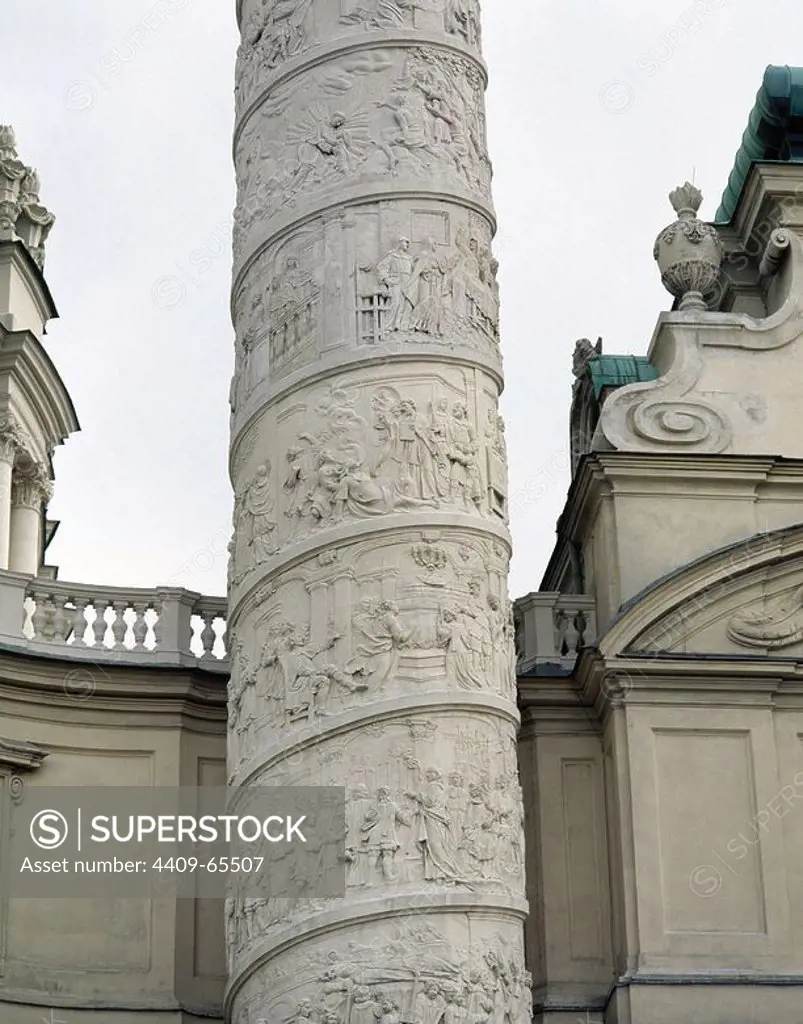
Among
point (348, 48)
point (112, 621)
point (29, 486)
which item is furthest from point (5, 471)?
point (348, 48)

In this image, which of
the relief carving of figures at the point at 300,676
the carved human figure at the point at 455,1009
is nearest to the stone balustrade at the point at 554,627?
the relief carving of figures at the point at 300,676

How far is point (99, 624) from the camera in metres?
18.3

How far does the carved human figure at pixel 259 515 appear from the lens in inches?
569

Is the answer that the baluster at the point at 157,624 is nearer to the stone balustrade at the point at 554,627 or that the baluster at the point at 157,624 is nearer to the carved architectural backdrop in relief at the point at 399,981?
the stone balustrade at the point at 554,627

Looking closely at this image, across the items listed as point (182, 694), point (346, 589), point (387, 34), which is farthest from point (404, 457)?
point (182, 694)

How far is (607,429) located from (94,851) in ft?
16.4

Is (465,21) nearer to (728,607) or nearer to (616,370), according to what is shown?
(728,607)

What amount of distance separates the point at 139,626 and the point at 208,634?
1.73ft

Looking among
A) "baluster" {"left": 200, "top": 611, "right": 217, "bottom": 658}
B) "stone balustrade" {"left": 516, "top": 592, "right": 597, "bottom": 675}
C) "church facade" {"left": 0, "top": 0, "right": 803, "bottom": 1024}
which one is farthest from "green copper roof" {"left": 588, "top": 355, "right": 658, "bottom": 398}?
"baluster" {"left": 200, "top": 611, "right": 217, "bottom": 658}

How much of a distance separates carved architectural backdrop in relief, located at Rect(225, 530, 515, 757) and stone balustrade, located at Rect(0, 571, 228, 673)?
12.6 feet

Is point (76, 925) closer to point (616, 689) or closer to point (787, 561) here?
point (616, 689)

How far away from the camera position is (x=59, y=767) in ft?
58.1

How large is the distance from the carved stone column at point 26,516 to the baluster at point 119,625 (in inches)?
259

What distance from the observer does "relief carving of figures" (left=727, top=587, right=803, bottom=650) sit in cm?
1783
